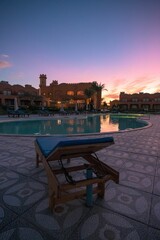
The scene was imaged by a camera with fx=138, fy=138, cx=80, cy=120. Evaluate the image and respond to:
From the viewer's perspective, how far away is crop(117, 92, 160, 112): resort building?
149ft

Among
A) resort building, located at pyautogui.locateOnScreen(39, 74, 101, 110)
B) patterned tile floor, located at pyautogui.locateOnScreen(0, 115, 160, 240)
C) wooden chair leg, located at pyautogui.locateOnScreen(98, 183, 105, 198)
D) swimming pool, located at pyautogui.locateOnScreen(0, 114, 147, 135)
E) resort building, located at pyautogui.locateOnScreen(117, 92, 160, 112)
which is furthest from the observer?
resort building, located at pyautogui.locateOnScreen(117, 92, 160, 112)

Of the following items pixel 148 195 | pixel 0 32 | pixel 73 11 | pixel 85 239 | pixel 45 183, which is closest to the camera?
pixel 85 239

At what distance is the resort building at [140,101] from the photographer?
45312mm

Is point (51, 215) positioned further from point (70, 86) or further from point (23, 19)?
point (70, 86)

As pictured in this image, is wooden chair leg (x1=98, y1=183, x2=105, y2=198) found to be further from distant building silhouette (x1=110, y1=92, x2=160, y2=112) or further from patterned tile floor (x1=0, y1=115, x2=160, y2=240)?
distant building silhouette (x1=110, y1=92, x2=160, y2=112)

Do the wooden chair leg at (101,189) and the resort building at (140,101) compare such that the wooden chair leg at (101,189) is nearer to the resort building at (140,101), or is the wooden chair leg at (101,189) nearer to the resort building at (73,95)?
the resort building at (73,95)

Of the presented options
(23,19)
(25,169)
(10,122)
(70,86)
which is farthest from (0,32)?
(70,86)

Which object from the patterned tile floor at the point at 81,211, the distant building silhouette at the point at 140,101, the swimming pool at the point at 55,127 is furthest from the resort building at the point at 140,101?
the patterned tile floor at the point at 81,211

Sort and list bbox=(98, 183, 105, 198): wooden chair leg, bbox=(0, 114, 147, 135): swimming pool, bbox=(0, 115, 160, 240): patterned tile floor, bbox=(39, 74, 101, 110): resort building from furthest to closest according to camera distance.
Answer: bbox=(39, 74, 101, 110): resort building < bbox=(0, 114, 147, 135): swimming pool < bbox=(98, 183, 105, 198): wooden chair leg < bbox=(0, 115, 160, 240): patterned tile floor

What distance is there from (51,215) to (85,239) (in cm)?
54

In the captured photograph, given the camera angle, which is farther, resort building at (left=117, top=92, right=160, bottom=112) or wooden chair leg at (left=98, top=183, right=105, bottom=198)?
resort building at (left=117, top=92, right=160, bottom=112)

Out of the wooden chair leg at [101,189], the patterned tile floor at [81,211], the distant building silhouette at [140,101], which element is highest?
the distant building silhouette at [140,101]

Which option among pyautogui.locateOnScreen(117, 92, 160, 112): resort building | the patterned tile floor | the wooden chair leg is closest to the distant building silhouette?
pyautogui.locateOnScreen(117, 92, 160, 112): resort building

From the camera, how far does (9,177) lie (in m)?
2.75
